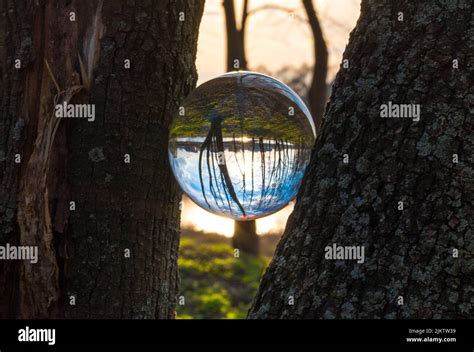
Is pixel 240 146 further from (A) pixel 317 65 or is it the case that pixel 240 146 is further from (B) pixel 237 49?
(B) pixel 237 49

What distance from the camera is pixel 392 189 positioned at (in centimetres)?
237

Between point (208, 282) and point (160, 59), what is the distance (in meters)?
6.97

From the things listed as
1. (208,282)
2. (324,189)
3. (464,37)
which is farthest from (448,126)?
(208,282)

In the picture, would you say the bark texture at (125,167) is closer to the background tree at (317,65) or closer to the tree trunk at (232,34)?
the background tree at (317,65)

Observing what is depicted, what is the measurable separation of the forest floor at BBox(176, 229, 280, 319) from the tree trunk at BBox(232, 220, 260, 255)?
18 centimetres

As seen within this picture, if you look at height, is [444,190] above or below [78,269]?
above

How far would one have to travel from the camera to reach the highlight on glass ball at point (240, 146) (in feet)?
9.01

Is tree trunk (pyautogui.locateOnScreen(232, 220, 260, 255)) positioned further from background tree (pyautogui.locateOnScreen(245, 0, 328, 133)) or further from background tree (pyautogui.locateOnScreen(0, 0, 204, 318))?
background tree (pyautogui.locateOnScreen(0, 0, 204, 318))

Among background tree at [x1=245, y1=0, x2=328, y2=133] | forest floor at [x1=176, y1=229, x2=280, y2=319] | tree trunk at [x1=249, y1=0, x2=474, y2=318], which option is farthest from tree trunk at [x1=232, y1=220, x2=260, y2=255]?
tree trunk at [x1=249, y1=0, x2=474, y2=318]

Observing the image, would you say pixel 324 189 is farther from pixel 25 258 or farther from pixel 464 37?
pixel 25 258

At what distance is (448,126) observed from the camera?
7.77 ft

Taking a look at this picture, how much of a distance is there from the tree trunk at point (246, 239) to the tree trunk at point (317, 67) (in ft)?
8.15

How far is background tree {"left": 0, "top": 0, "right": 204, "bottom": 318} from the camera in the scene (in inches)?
129

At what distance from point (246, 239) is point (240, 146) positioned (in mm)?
9210
